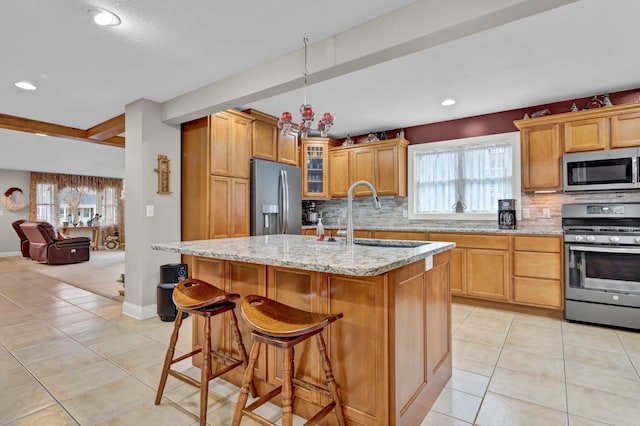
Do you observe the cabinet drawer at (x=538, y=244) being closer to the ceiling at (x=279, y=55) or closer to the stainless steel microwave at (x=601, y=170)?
the stainless steel microwave at (x=601, y=170)

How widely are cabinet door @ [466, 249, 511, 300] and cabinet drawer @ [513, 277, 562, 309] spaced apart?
0.33 ft

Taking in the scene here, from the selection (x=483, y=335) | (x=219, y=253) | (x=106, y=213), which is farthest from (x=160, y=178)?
(x=106, y=213)

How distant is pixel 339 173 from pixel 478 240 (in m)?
2.39

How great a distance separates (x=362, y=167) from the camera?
5.18 metres

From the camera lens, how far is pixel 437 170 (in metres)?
4.88

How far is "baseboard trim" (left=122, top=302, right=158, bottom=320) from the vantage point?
3543mm

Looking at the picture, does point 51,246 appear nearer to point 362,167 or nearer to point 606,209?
point 362,167

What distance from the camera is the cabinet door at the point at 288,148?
4.55 metres

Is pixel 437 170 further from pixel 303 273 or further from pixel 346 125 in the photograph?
pixel 303 273

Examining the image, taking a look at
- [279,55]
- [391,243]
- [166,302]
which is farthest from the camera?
[166,302]

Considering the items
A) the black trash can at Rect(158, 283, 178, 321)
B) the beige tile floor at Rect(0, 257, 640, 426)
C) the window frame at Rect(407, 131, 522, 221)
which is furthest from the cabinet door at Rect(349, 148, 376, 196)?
the black trash can at Rect(158, 283, 178, 321)

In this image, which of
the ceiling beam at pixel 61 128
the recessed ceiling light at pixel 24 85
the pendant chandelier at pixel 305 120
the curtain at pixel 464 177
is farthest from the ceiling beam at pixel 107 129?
the curtain at pixel 464 177

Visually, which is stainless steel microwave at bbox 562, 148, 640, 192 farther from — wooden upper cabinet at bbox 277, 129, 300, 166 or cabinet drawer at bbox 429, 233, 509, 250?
wooden upper cabinet at bbox 277, 129, 300, 166

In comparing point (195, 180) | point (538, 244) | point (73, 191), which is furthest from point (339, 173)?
point (73, 191)
